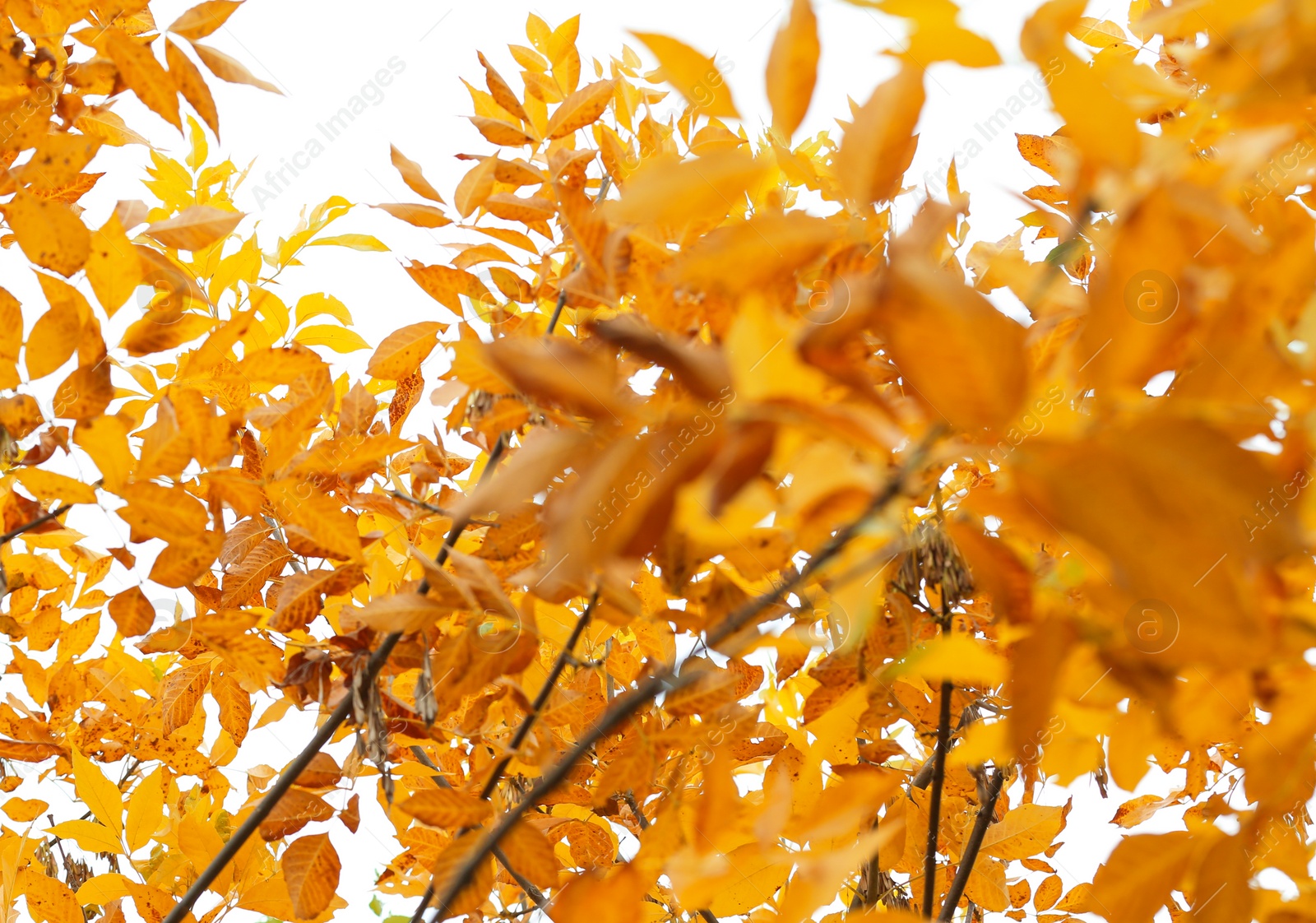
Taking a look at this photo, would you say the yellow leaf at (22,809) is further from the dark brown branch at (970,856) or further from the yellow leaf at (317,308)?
the dark brown branch at (970,856)

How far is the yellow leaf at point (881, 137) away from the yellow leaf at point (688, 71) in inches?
2.4

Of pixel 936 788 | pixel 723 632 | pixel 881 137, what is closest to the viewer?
pixel 881 137

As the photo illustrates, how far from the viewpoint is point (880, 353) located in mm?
715

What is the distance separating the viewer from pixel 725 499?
25cm

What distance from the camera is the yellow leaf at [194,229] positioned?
648 millimetres

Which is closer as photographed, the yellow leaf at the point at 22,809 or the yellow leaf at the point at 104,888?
the yellow leaf at the point at 104,888

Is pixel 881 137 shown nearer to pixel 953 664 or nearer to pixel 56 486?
pixel 953 664

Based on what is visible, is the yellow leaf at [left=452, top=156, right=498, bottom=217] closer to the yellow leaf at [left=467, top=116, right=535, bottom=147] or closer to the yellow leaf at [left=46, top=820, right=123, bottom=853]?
the yellow leaf at [left=467, top=116, right=535, bottom=147]

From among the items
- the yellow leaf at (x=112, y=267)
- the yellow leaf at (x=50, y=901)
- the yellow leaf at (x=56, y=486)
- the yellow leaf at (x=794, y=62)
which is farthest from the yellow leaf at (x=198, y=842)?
the yellow leaf at (x=794, y=62)

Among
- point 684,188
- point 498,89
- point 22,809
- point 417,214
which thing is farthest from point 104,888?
point 684,188

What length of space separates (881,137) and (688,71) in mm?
81

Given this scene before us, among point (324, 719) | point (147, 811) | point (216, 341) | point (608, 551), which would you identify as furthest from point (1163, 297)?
point (147, 811)

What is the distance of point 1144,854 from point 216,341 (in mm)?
596

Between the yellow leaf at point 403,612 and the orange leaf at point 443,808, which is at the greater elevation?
the yellow leaf at point 403,612
